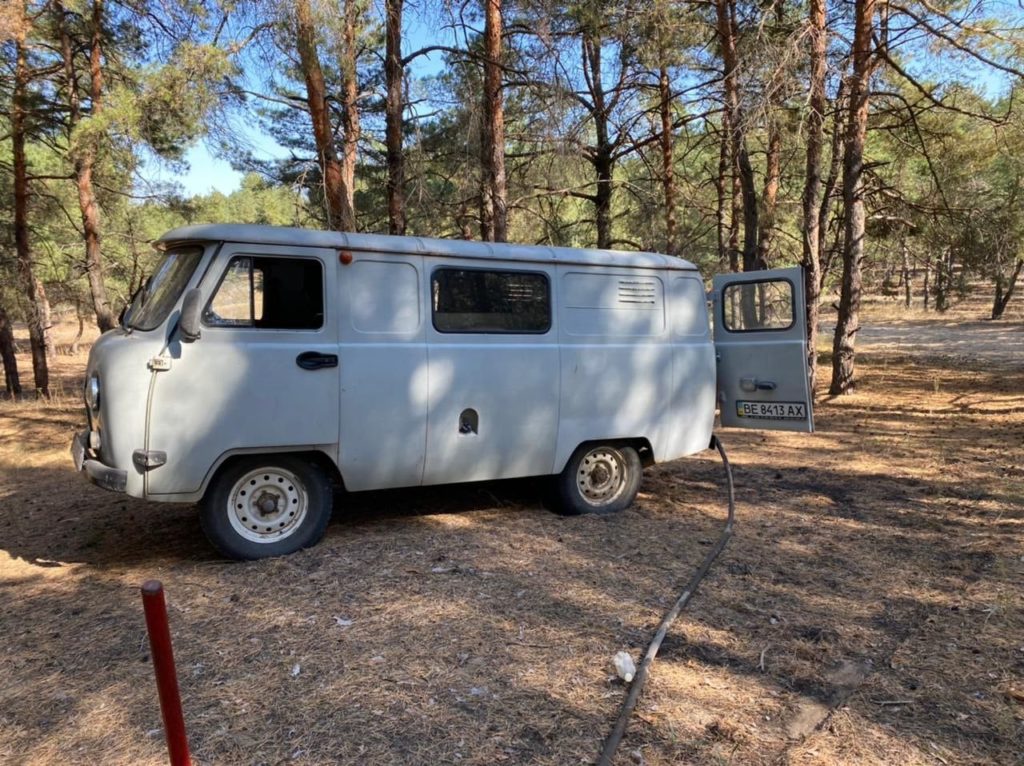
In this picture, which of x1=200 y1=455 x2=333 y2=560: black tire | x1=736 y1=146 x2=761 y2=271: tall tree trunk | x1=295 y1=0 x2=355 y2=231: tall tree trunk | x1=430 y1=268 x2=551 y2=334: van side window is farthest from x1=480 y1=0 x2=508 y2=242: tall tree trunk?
x1=200 y1=455 x2=333 y2=560: black tire

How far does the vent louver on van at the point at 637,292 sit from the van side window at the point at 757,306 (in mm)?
810

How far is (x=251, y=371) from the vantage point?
4.54 m

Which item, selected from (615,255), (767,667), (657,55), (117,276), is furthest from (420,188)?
(117,276)

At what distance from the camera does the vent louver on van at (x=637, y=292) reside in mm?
5844

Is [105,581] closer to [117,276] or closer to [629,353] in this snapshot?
[629,353]

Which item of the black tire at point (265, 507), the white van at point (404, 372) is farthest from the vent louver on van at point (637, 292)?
the black tire at point (265, 507)

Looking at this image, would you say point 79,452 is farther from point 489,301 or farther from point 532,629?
point 532,629

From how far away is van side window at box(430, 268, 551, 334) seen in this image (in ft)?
17.0

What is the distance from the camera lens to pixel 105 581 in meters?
4.59

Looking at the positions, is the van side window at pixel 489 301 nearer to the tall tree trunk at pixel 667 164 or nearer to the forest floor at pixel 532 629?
the forest floor at pixel 532 629

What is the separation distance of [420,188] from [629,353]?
19.8ft

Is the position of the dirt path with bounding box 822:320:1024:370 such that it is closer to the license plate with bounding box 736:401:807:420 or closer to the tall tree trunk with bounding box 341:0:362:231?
the license plate with bounding box 736:401:807:420

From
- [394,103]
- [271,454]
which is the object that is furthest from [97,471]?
[394,103]

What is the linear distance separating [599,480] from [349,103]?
7660 millimetres
